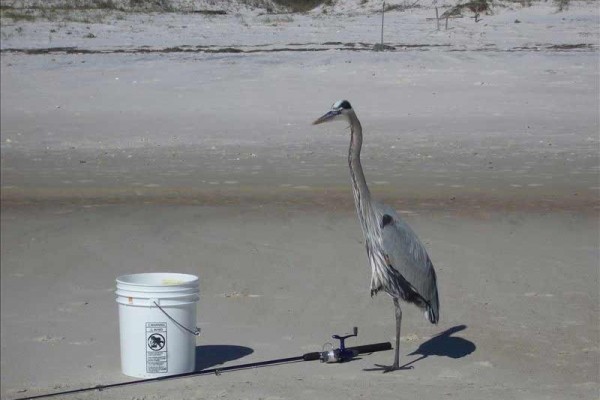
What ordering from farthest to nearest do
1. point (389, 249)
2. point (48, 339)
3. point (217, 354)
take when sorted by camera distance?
point (48, 339) < point (217, 354) < point (389, 249)

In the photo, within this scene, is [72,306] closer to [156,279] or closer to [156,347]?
[156,279]

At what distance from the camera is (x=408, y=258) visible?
5.93 m

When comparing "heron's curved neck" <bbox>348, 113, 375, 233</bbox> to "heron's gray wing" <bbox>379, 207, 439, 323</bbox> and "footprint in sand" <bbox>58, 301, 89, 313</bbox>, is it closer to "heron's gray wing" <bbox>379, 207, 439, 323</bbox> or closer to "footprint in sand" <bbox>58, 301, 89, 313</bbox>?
"heron's gray wing" <bbox>379, 207, 439, 323</bbox>

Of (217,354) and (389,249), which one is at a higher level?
(389,249)

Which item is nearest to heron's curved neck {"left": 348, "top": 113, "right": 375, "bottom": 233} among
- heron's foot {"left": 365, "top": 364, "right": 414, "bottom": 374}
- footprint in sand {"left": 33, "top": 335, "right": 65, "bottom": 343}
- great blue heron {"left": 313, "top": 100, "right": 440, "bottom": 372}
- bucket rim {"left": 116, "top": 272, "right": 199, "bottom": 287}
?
great blue heron {"left": 313, "top": 100, "right": 440, "bottom": 372}

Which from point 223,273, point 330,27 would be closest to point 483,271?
point 223,273

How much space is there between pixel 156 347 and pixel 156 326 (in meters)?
0.10

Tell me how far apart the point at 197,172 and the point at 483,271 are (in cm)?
418

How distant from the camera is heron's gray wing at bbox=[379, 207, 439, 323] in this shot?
5906mm

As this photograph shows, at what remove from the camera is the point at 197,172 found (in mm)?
11141

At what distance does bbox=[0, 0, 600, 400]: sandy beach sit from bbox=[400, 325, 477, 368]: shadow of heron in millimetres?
20

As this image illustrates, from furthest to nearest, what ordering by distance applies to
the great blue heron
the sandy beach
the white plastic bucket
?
the sandy beach
the great blue heron
the white plastic bucket

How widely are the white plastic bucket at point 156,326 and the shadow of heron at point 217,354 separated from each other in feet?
0.82

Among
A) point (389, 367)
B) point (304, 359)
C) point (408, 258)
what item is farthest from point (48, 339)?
point (408, 258)
